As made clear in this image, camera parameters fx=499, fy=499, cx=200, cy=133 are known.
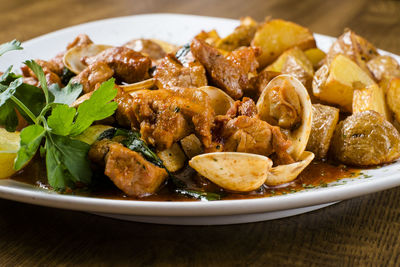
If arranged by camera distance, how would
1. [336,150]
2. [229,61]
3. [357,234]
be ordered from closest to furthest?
[357,234] < [336,150] < [229,61]

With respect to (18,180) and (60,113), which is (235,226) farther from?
(18,180)

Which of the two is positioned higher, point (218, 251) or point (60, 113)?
point (60, 113)

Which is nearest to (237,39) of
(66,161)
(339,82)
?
(339,82)

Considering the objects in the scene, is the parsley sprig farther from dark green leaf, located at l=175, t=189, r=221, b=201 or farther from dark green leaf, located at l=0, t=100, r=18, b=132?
dark green leaf, located at l=175, t=189, r=221, b=201

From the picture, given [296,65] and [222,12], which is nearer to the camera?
[296,65]

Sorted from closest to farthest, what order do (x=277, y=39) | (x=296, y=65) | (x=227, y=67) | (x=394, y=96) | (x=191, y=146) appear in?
(x=191, y=146) → (x=227, y=67) → (x=394, y=96) → (x=296, y=65) → (x=277, y=39)

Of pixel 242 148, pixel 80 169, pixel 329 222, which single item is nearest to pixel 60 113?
pixel 80 169

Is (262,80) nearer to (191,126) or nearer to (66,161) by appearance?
(191,126)
